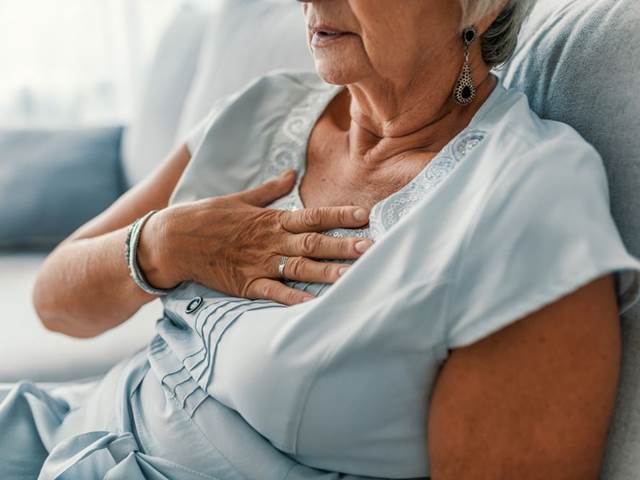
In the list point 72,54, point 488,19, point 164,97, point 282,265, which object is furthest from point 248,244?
point 72,54

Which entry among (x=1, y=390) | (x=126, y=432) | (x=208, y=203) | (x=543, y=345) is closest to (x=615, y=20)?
(x=543, y=345)

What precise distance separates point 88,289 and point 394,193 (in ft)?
1.79

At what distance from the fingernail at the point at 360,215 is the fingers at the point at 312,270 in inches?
2.7

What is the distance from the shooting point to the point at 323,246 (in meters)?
0.93

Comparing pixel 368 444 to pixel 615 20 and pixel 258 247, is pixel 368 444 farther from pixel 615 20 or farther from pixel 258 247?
pixel 615 20

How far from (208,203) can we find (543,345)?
0.53 meters

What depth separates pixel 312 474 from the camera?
86 cm

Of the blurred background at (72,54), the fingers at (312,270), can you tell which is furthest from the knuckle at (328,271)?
the blurred background at (72,54)

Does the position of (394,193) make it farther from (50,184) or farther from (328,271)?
(50,184)

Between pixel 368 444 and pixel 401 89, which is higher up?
pixel 401 89

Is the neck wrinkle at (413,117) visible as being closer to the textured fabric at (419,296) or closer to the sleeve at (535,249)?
the textured fabric at (419,296)

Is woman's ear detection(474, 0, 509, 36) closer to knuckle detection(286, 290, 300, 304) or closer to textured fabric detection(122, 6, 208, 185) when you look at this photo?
knuckle detection(286, 290, 300, 304)

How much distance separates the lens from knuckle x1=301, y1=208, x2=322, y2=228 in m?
0.96

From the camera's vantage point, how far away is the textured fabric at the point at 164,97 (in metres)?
2.05
